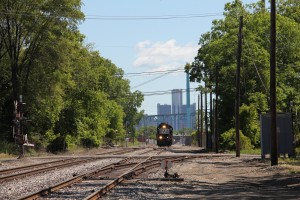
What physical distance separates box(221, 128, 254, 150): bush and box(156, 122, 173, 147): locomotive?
30.0 metres

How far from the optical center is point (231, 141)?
60.3m

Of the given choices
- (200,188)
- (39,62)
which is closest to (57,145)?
(39,62)

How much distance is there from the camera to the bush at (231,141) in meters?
59.4

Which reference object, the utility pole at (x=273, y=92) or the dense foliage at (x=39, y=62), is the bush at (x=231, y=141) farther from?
the utility pole at (x=273, y=92)

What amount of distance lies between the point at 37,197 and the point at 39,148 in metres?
45.8

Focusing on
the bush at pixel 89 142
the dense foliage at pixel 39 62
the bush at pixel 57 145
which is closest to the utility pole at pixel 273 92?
the dense foliage at pixel 39 62

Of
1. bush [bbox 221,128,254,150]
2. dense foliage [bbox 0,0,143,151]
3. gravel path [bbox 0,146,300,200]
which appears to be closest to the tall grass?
dense foliage [bbox 0,0,143,151]

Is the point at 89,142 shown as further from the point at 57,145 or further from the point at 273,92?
the point at 273,92

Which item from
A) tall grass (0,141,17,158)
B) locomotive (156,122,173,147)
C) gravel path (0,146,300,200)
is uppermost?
locomotive (156,122,173,147)

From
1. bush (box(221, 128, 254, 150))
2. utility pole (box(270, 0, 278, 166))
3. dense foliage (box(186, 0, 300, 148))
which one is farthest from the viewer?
dense foliage (box(186, 0, 300, 148))

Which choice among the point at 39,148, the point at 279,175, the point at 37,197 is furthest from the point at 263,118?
the point at 39,148

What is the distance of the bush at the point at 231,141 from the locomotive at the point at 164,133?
98.5ft

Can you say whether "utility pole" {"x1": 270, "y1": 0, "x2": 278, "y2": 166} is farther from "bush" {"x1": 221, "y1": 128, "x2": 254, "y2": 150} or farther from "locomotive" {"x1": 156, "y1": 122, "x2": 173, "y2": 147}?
"locomotive" {"x1": 156, "y1": 122, "x2": 173, "y2": 147}

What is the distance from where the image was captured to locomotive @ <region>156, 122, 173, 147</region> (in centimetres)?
9206
